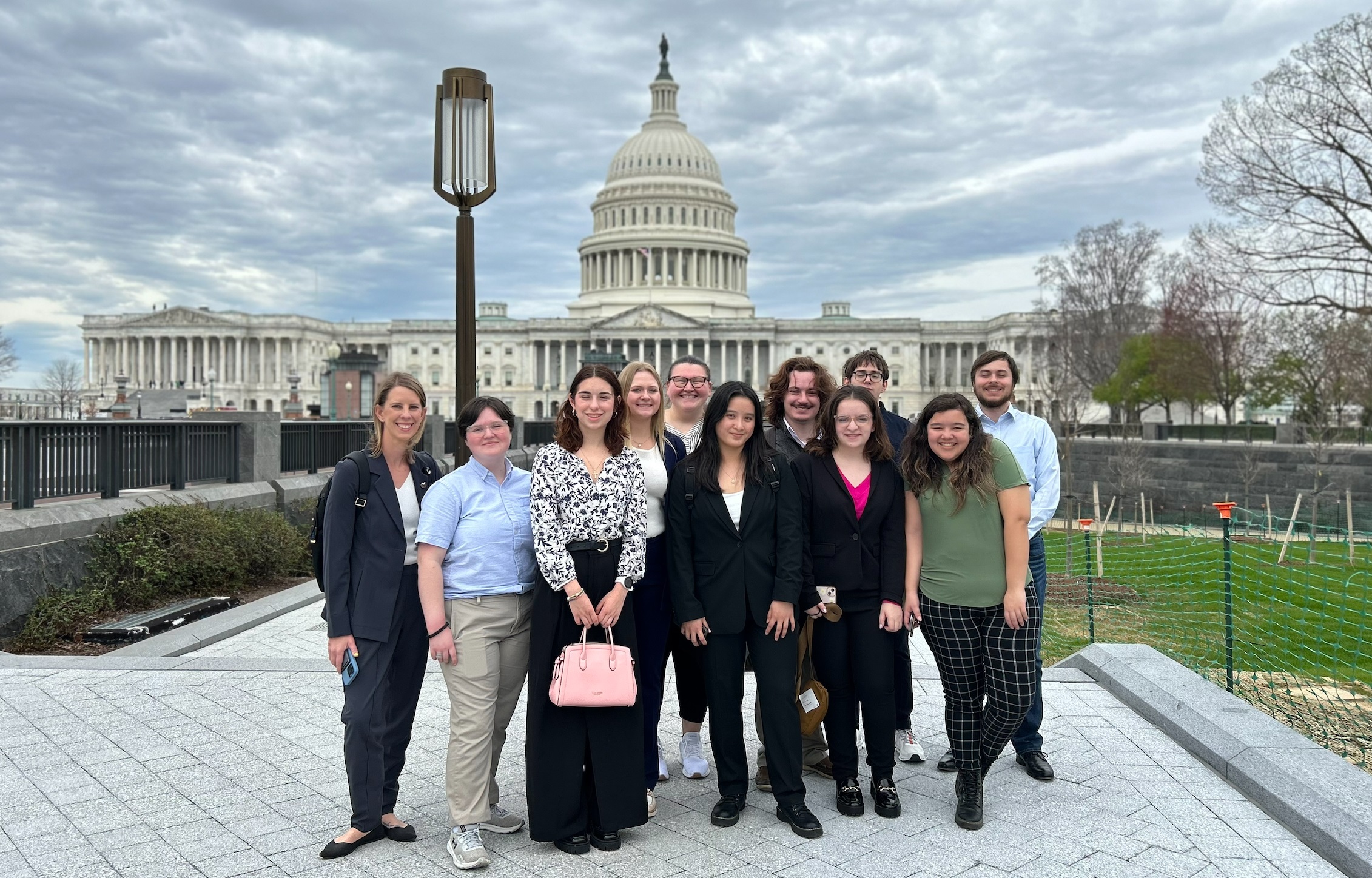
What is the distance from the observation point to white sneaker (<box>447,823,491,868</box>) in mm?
4652

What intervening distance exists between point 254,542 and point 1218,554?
16.4 m

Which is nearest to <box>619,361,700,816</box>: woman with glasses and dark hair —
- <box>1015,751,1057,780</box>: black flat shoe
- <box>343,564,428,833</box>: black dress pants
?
<box>343,564,428,833</box>: black dress pants

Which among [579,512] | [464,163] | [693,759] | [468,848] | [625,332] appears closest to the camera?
[468,848]

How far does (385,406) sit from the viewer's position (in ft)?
16.7

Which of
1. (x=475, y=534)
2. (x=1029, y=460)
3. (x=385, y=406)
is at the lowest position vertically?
(x=475, y=534)

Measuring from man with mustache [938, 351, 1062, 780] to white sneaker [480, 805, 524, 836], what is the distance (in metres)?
2.67

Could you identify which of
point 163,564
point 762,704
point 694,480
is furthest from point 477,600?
point 163,564

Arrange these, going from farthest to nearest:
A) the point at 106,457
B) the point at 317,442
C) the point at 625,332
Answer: the point at 625,332 < the point at 317,442 < the point at 106,457

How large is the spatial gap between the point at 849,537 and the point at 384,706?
8.81 ft

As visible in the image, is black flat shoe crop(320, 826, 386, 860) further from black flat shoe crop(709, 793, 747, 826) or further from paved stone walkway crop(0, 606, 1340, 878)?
black flat shoe crop(709, 793, 747, 826)

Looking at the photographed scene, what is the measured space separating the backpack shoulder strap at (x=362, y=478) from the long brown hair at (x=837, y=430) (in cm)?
248

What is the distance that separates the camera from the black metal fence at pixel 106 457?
391 inches

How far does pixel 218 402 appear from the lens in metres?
103

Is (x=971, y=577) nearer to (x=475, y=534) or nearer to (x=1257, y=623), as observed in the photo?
(x=475, y=534)
